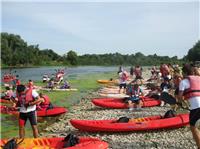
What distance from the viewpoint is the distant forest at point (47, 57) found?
279 feet

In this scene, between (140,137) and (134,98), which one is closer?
(140,137)

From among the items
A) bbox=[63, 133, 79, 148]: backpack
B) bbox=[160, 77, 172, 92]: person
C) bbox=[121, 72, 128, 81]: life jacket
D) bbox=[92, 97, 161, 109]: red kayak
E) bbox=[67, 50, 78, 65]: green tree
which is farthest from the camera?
bbox=[67, 50, 78, 65]: green tree

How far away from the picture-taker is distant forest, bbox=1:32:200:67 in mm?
84938

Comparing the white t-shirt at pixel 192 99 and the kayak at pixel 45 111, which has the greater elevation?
the white t-shirt at pixel 192 99

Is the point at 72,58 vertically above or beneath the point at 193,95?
above

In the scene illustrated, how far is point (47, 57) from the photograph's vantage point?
111 m

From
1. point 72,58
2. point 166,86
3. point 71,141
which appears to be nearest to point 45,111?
point 166,86

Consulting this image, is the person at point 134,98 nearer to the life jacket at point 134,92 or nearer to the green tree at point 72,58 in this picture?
the life jacket at point 134,92

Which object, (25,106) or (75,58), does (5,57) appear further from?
(25,106)

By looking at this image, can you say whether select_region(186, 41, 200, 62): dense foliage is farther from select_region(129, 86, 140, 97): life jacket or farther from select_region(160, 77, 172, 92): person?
select_region(129, 86, 140, 97): life jacket

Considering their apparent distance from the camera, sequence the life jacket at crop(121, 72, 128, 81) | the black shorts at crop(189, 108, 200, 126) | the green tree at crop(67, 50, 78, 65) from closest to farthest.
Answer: the black shorts at crop(189, 108, 200, 126) < the life jacket at crop(121, 72, 128, 81) < the green tree at crop(67, 50, 78, 65)

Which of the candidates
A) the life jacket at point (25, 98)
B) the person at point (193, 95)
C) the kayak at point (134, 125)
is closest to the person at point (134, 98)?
the kayak at point (134, 125)

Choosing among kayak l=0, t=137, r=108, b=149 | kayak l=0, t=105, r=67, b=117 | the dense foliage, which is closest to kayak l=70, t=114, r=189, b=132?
kayak l=0, t=137, r=108, b=149

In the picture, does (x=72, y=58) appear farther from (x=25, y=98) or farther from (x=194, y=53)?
(x=25, y=98)
